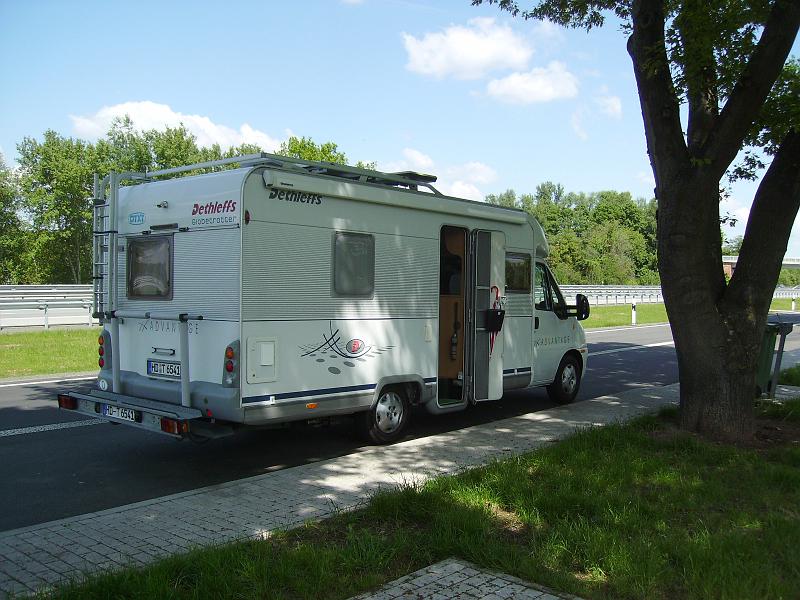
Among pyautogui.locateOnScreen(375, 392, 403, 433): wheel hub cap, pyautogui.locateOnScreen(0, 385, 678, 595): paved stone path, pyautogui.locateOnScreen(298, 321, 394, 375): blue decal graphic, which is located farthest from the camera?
pyautogui.locateOnScreen(375, 392, 403, 433): wheel hub cap

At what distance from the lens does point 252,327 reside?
640 centimetres

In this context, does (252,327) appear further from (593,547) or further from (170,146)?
(170,146)

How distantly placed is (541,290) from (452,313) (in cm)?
181

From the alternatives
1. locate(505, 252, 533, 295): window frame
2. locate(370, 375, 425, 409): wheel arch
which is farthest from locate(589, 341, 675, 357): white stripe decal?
locate(370, 375, 425, 409): wheel arch

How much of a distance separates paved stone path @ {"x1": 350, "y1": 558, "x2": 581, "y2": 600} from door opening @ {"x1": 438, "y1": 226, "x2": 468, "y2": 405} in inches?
183

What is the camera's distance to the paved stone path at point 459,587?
394cm

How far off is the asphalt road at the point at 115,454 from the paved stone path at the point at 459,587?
9.55 feet

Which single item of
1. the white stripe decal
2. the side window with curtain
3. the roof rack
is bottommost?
the white stripe decal

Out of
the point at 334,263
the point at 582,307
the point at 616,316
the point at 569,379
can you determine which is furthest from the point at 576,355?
the point at 616,316

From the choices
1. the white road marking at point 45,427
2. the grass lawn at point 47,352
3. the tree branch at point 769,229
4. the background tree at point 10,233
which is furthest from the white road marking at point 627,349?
the background tree at point 10,233

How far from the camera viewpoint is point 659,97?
7.70m

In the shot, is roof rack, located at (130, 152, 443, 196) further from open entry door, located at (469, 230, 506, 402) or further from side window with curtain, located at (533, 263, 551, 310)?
side window with curtain, located at (533, 263, 551, 310)

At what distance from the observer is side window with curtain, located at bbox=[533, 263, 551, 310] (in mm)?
9977

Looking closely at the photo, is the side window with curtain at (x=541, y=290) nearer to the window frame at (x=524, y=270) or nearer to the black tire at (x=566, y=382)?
the window frame at (x=524, y=270)
